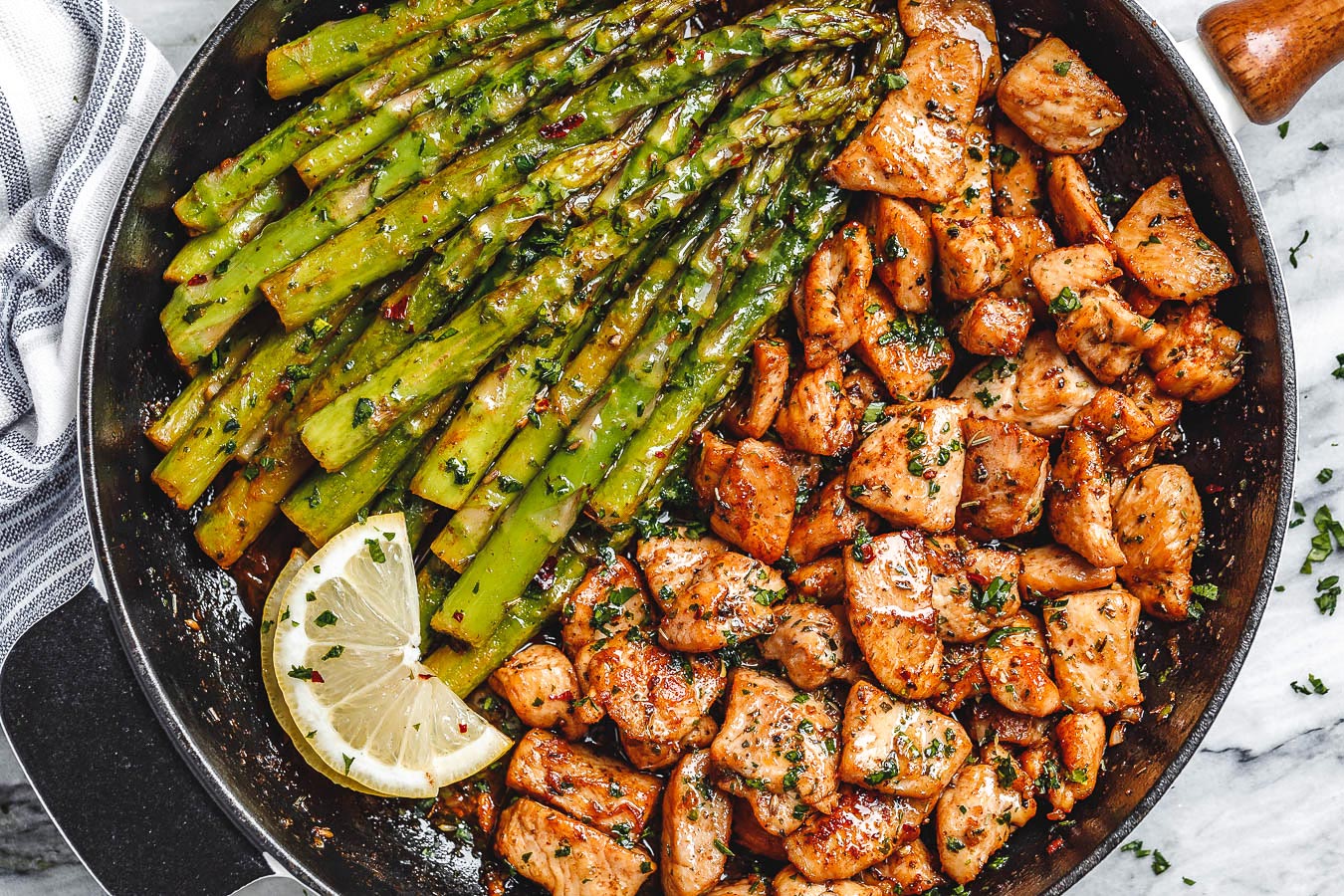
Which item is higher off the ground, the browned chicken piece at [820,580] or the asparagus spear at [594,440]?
the asparagus spear at [594,440]

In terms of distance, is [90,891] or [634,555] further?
[90,891]

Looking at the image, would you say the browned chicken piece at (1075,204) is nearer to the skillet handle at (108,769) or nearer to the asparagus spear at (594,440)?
the asparagus spear at (594,440)

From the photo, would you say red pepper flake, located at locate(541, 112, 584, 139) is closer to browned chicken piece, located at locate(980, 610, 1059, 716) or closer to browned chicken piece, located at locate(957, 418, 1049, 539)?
browned chicken piece, located at locate(957, 418, 1049, 539)

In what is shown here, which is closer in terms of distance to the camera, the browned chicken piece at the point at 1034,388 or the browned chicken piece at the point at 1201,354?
the browned chicken piece at the point at 1201,354

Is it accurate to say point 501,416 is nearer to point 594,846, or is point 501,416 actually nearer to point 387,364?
point 387,364

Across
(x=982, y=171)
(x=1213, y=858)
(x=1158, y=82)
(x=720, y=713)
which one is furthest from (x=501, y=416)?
(x=1213, y=858)

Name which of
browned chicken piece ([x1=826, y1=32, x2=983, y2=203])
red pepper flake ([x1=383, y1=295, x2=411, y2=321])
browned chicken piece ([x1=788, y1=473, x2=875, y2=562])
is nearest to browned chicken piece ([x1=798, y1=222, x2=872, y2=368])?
browned chicken piece ([x1=826, y1=32, x2=983, y2=203])

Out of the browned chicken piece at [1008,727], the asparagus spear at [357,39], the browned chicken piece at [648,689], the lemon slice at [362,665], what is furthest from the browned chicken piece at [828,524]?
the asparagus spear at [357,39]
